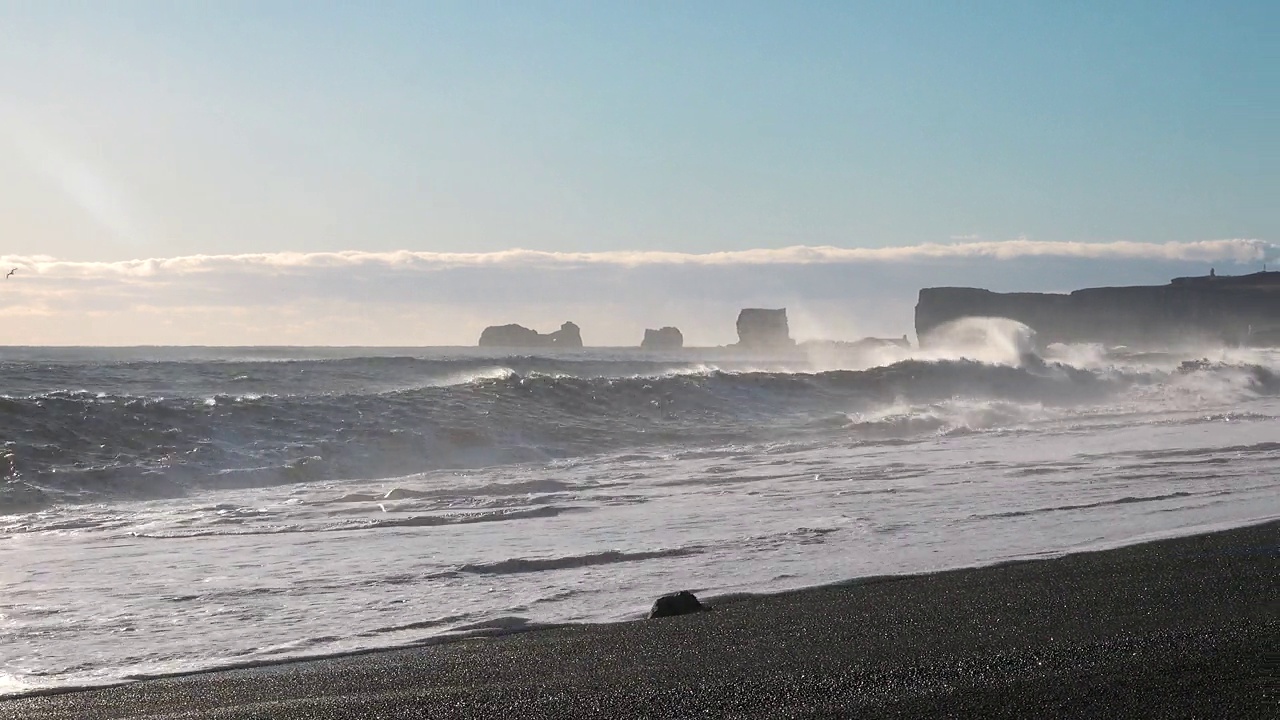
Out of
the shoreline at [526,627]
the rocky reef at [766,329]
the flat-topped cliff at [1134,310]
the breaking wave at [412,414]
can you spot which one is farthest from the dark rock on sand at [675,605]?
the rocky reef at [766,329]

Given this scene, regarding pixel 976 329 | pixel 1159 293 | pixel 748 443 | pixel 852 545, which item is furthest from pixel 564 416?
pixel 1159 293

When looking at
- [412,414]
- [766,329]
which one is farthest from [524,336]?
[412,414]

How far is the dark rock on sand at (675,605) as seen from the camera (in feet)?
16.1

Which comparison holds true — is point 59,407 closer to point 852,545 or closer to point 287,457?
point 287,457

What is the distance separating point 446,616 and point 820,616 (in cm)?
167

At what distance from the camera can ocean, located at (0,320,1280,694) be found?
524cm

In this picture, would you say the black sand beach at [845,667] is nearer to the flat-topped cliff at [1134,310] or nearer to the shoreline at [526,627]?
the shoreline at [526,627]

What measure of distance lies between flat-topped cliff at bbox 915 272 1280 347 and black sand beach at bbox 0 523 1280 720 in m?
65.0

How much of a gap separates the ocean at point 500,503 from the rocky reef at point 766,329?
7963 cm

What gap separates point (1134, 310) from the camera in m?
71.4

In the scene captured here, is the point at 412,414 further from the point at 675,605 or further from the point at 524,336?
the point at 524,336

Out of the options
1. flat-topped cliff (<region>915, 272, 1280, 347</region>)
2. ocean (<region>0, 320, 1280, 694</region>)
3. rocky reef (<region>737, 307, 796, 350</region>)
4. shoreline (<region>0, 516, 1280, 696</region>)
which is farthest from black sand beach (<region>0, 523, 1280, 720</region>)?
rocky reef (<region>737, 307, 796, 350</region>)

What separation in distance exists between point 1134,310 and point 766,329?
36459 millimetres

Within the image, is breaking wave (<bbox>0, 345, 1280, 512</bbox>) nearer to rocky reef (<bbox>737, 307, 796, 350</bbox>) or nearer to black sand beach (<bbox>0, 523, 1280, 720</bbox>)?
black sand beach (<bbox>0, 523, 1280, 720</bbox>)
